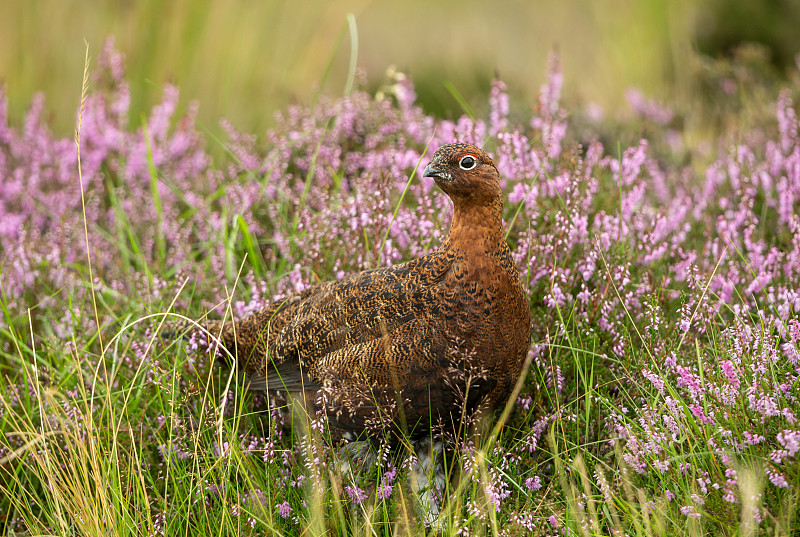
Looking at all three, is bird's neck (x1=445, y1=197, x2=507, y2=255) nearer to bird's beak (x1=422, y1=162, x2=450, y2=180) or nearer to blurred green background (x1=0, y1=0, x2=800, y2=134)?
bird's beak (x1=422, y1=162, x2=450, y2=180)

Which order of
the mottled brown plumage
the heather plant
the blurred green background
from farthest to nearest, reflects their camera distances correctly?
the blurred green background → the mottled brown plumage → the heather plant

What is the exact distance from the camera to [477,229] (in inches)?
99.7

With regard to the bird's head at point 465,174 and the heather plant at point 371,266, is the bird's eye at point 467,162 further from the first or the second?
the heather plant at point 371,266

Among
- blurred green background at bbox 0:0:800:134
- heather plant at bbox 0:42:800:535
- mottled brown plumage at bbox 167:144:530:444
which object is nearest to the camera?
heather plant at bbox 0:42:800:535

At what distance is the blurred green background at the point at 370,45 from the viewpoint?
589cm

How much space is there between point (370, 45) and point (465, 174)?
5.61 m

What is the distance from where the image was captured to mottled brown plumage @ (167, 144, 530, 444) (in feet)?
8.19

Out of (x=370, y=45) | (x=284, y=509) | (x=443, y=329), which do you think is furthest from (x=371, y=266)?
(x=370, y=45)

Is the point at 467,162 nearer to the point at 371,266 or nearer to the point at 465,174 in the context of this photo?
the point at 465,174

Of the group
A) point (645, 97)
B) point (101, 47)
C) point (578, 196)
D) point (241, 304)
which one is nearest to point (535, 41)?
point (645, 97)

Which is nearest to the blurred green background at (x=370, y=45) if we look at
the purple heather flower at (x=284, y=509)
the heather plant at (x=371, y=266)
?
the heather plant at (x=371, y=266)

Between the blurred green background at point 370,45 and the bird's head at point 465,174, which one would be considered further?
the blurred green background at point 370,45

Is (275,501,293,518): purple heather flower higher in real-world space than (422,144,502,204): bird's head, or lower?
lower

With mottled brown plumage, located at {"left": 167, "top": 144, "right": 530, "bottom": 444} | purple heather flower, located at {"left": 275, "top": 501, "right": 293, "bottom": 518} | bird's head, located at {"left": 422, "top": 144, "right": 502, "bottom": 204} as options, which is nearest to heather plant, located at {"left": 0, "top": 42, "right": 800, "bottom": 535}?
purple heather flower, located at {"left": 275, "top": 501, "right": 293, "bottom": 518}
